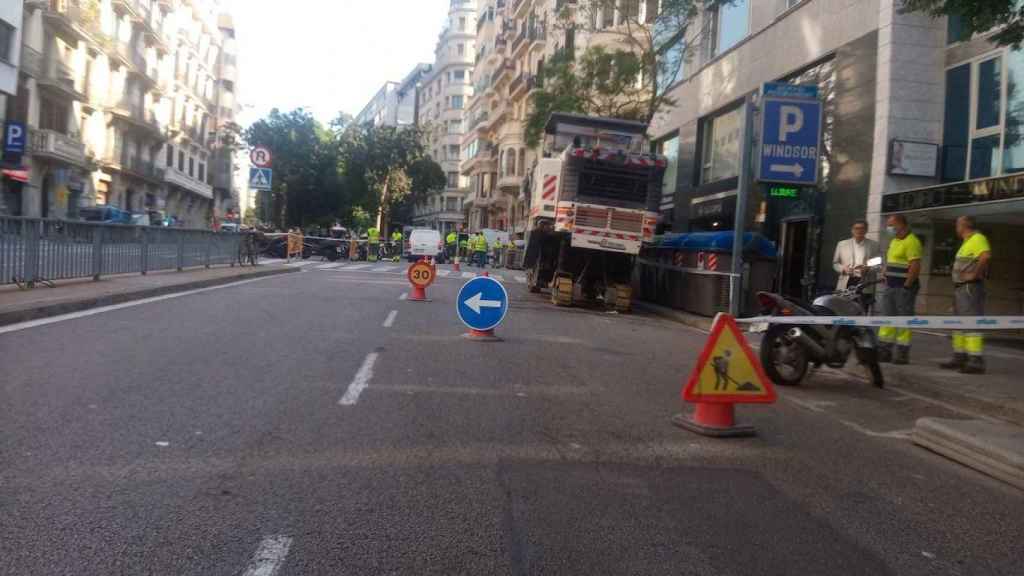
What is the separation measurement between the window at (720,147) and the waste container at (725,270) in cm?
683

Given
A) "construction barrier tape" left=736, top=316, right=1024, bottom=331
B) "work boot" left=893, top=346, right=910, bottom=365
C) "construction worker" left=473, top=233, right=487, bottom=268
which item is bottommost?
"work boot" left=893, top=346, right=910, bottom=365

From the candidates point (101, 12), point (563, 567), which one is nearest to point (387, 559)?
point (563, 567)

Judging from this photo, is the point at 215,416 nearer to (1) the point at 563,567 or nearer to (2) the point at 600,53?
(1) the point at 563,567

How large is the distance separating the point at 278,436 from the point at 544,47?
44.4 metres

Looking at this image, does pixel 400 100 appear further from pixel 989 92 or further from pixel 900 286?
pixel 900 286

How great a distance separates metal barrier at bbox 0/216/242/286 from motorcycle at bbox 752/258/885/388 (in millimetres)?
9898

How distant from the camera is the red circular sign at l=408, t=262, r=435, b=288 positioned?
15.3 m

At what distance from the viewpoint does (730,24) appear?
23.5 meters

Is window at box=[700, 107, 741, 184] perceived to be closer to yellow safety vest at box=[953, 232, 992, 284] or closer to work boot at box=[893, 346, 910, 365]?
work boot at box=[893, 346, 910, 365]

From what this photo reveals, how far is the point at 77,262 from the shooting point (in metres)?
13.5

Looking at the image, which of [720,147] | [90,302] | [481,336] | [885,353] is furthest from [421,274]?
[720,147]

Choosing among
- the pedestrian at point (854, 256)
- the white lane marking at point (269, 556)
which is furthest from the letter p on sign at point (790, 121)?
the white lane marking at point (269, 556)

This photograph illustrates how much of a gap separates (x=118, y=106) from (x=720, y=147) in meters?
33.5

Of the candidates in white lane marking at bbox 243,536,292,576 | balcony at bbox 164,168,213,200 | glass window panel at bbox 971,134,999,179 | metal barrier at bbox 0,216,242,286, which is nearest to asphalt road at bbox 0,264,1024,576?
white lane marking at bbox 243,536,292,576
